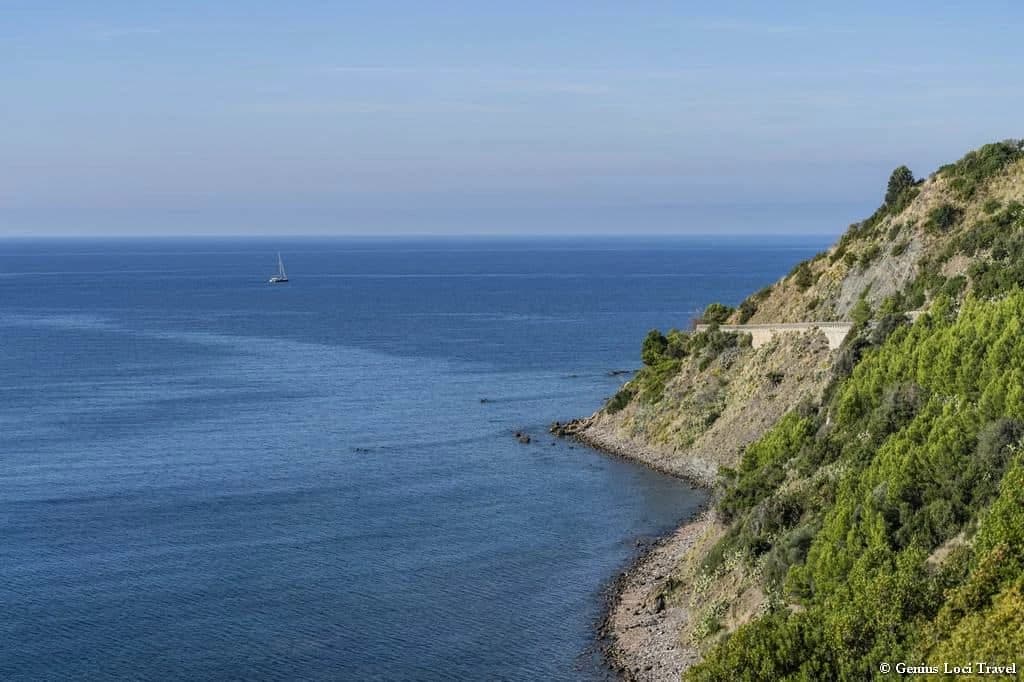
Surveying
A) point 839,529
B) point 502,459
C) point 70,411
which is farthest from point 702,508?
point 70,411

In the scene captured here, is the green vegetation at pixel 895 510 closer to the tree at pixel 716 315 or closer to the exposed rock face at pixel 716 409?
the exposed rock face at pixel 716 409

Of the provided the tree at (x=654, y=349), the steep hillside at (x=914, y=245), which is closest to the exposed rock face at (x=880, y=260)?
the steep hillside at (x=914, y=245)

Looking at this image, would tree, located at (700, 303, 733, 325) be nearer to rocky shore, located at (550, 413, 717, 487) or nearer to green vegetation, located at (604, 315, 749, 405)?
green vegetation, located at (604, 315, 749, 405)

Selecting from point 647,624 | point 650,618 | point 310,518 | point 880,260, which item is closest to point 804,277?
point 880,260

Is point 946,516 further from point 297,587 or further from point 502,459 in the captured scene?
point 502,459

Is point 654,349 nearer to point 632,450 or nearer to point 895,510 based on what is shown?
point 632,450
